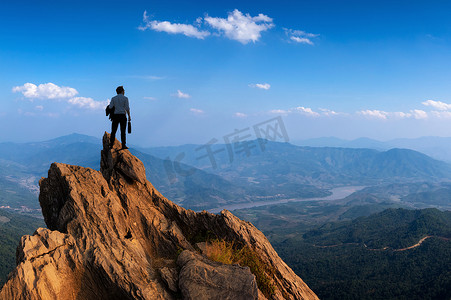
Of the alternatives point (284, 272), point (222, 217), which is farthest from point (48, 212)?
point (284, 272)

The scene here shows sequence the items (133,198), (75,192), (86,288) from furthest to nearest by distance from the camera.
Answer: (133,198) < (75,192) < (86,288)

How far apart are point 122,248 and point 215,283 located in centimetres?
416

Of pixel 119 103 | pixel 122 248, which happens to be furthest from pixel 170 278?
pixel 119 103

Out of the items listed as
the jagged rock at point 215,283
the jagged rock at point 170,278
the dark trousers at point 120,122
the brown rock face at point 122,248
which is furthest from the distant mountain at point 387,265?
the dark trousers at point 120,122

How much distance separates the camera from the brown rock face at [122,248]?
401 inches

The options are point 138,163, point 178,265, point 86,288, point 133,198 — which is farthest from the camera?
point 138,163

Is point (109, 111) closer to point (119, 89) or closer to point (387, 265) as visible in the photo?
point (119, 89)

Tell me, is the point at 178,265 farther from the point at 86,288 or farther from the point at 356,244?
the point at 356,244

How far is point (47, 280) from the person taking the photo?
9.69 meters

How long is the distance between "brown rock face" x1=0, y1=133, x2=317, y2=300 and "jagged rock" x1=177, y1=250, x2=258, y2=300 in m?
0.03

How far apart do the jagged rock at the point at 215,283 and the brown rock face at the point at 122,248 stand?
34 millimetres

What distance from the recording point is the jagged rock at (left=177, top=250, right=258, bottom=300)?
10.4 metres

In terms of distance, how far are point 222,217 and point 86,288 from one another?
9.11 meters

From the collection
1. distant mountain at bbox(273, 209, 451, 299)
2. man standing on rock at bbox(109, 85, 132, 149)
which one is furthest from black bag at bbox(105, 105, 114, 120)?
distant mountain at bbox(273, 209, 451, 299)
